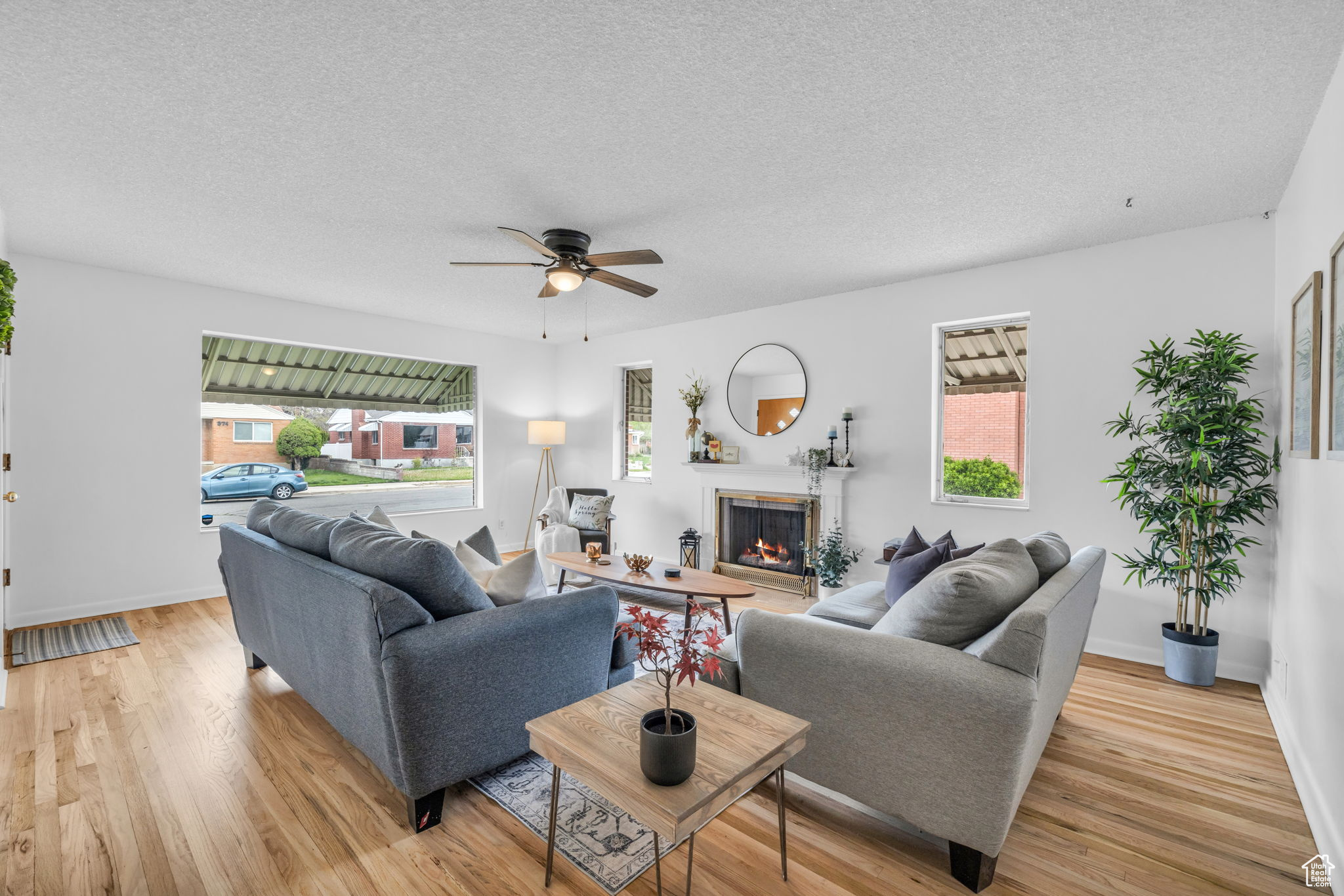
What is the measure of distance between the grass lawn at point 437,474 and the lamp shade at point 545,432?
→ 0.75 meters

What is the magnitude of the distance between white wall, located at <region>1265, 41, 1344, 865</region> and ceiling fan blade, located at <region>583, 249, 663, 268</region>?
252 centimetres

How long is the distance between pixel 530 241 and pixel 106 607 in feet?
13.8

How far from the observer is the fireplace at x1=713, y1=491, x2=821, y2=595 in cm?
511

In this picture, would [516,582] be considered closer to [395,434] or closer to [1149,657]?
[1149,657]

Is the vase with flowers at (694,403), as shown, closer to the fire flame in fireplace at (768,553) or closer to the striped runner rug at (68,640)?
the fire flame in fireplace at (768,553)

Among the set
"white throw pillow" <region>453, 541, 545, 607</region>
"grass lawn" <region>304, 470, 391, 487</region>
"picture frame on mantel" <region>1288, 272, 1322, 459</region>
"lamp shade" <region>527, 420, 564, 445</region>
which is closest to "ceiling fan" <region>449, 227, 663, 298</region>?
"white throw pillow" <region>453, 541, 545, 607</region>

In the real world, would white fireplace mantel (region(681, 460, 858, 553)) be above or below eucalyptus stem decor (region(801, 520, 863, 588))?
above

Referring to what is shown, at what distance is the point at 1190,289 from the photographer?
11.2 feet

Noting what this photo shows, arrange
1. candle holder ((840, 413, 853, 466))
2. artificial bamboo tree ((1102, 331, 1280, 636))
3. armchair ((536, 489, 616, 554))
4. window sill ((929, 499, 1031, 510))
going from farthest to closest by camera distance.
Result: armchair ((536, 489, 616, 554)) < candle holder ((840, 413, 853, 466)) < window sill ((929, 499, 1031, 510)) < artificial bamboo tree ((1102, 331, 1280, 636))

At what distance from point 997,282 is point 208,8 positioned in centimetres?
421

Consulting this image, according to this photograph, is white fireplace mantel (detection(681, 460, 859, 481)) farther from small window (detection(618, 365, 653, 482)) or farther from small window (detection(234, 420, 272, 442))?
small window (detection(234, 420, 272, 442))

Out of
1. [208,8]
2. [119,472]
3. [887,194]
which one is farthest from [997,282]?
[119,472]

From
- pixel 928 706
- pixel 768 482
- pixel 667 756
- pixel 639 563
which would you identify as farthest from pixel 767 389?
pixel 667 756

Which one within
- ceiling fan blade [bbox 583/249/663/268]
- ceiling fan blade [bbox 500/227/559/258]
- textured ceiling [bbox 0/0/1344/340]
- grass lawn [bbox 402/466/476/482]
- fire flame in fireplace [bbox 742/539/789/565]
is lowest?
fire flame in fireplace [bbox 742/539/789/565]
